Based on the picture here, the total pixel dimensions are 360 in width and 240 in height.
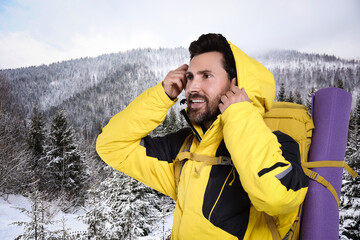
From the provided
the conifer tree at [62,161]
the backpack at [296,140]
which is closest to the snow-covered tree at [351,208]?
the backpack at [296,140]

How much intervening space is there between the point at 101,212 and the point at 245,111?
33.4 feet

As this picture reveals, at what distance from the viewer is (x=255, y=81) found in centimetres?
175

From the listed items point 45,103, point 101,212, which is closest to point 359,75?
point 101,212

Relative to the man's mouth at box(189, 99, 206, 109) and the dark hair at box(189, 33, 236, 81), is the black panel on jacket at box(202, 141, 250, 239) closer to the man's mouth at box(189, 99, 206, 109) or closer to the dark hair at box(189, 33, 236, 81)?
the man's mouth at box(189, 99, 206, 109)

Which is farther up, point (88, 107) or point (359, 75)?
point (359, 75)

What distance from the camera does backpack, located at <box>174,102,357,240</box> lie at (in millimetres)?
1776

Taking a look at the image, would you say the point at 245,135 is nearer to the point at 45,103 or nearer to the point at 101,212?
the point at 101,212

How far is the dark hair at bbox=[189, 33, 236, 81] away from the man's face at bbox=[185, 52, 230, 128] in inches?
2.0

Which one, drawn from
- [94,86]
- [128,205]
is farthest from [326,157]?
[94,86]

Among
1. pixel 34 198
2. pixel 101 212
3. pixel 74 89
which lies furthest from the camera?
pixel 74 89

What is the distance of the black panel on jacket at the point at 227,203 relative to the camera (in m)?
1.64

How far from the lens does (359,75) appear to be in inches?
4540

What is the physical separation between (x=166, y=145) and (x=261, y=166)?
3.85 ft

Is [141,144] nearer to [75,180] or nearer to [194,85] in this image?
[194,85]
